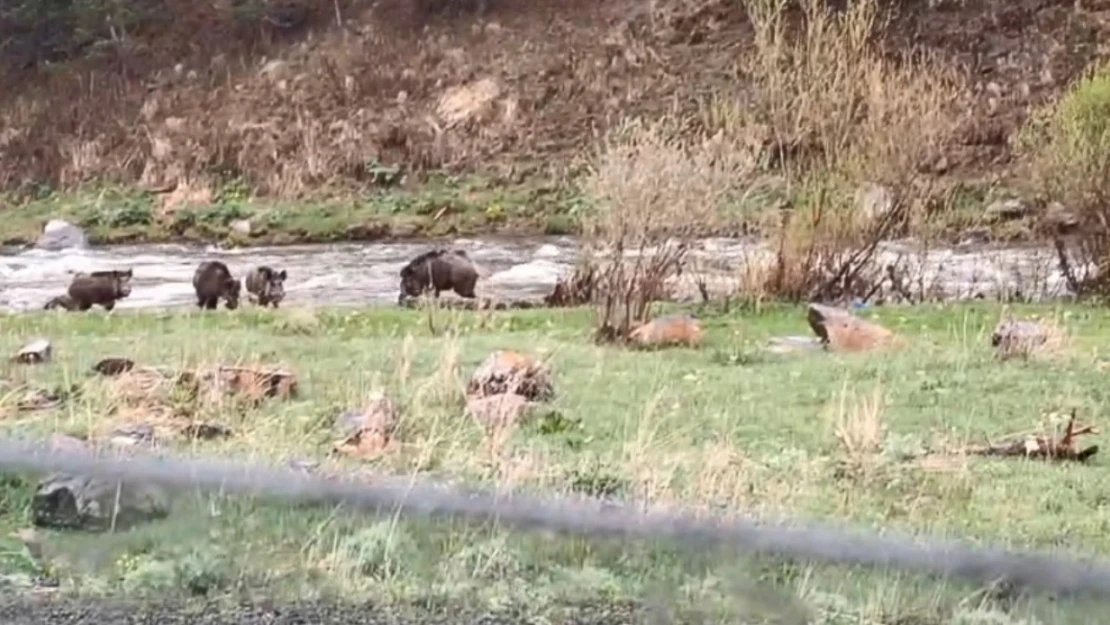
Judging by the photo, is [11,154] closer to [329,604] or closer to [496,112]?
[496,112]

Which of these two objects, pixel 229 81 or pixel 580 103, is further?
pixel 229 81

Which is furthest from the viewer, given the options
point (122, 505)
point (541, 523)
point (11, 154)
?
point (11, 154)

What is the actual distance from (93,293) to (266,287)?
1.48m

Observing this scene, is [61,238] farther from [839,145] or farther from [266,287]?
[839,145]

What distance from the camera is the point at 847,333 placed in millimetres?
11242

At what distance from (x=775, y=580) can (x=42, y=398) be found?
6.23 metres

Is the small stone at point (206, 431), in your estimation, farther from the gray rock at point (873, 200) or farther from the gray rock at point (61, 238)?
the gray rock at point (61, 238)

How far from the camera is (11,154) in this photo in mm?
27797

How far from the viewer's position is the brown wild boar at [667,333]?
11516 mm

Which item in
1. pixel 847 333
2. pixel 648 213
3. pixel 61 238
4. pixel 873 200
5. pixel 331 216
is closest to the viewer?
pixel 847 333

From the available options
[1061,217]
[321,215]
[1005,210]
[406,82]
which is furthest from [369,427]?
[406,82]

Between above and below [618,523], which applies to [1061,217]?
below

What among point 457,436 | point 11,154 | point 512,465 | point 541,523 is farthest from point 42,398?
point 11,154

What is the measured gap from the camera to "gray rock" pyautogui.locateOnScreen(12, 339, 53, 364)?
10.2m
